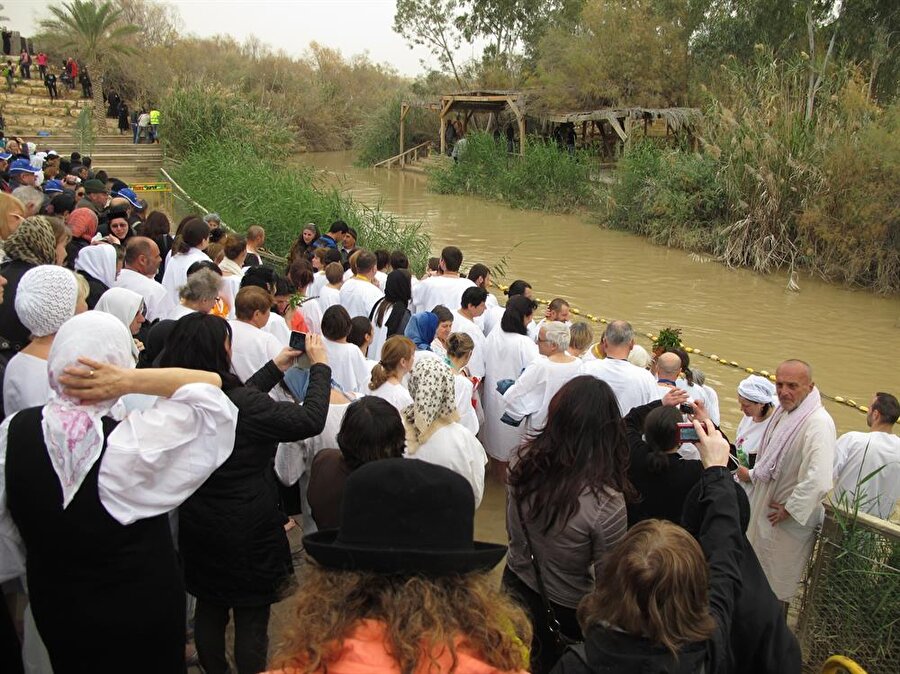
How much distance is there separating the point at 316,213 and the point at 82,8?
21.7 m

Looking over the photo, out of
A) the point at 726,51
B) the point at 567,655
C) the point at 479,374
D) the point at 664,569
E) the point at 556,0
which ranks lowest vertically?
the point at 479,374

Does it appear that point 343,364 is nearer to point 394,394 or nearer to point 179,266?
point 394,394

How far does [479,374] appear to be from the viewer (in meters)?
5.39

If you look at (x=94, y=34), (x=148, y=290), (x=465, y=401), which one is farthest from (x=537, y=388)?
(x=94, y=34)

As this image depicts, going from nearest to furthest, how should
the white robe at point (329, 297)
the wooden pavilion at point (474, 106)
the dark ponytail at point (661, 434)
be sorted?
the dark ponytail at point (661, 434), the white robe at point (329, 297), the wooden pavilion at point (474, 106)

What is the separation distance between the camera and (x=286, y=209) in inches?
452

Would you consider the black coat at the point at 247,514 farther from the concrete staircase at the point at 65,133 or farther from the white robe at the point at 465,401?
the concrete staircase at the point at 65,133

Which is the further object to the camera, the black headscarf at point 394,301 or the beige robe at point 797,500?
the black headscarf at point 394,301

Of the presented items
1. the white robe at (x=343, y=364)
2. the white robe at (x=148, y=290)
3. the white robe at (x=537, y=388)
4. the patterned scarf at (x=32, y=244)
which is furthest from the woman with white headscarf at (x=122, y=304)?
the white robe at (x=537, y=388)

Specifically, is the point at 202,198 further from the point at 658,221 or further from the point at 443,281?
the point at 658,221

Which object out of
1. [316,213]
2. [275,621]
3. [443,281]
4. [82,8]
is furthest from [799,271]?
[82,8]

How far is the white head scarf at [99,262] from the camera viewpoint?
5.52 meters

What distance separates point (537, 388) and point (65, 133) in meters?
25.4

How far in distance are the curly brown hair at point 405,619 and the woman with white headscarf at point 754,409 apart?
3.05 m
